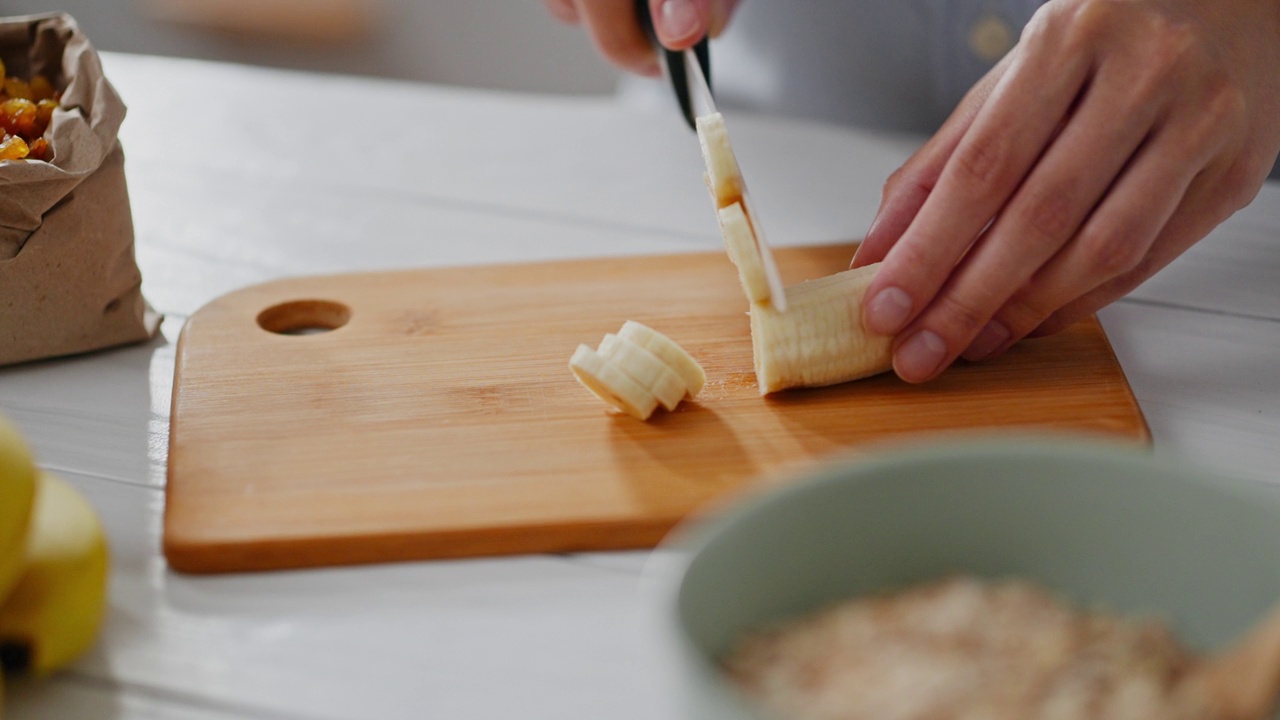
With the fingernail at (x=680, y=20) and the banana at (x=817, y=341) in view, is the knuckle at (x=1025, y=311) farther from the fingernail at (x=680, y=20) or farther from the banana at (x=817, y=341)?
the fingernail at (x=680, y=20)

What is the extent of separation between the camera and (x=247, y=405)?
1114 millimetres

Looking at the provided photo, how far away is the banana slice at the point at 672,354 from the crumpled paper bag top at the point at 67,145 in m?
0.51

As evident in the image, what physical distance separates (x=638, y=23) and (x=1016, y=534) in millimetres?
939

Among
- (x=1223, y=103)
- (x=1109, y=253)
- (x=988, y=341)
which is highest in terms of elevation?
(x=1223, y=103)

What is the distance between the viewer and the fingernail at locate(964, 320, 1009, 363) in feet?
3.71

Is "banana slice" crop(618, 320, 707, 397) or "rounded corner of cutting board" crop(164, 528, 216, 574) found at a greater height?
"banana slice" crop(618, 320, 707, 397)

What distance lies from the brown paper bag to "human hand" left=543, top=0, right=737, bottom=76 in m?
0.55

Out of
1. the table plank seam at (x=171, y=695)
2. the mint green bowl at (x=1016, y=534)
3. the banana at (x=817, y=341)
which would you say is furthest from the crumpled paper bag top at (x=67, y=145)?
the mint green bowl at (x=1016, y=534)

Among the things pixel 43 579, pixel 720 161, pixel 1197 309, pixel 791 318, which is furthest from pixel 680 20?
pixel 43 579

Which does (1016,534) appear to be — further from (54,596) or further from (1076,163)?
(54,596)

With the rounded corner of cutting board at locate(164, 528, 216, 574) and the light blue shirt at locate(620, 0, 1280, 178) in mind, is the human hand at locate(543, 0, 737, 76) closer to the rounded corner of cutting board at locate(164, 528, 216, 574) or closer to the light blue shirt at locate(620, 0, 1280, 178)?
the light blue shirt at locate(620, 0, 1280, 178)

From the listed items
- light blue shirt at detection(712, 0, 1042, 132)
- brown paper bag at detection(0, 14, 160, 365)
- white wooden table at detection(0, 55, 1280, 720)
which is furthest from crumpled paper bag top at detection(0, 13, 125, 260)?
light blue shirt at detection(712, 0, 1042, 132)

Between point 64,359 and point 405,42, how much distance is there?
2.78 metres

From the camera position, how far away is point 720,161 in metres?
1.10
